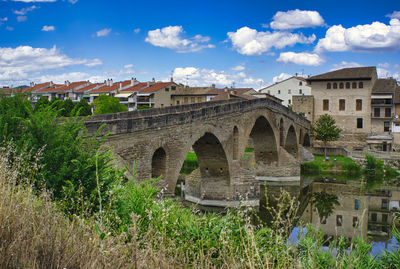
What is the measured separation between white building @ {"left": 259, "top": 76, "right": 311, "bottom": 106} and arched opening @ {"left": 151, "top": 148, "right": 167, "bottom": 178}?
50.7 meters

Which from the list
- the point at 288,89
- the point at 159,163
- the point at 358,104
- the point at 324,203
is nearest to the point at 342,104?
the point at 358,104

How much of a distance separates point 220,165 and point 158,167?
7.78m

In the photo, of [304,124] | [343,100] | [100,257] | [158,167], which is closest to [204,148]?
[158,167]

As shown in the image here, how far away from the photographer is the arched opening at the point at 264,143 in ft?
98.4

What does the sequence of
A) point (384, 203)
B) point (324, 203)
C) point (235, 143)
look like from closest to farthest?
point (235, 143), point (384, 203), point (324, 203)

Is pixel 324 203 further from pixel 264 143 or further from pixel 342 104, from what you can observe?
pixel 342 104

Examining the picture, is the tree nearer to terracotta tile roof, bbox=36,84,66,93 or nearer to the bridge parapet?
the bridge parapet

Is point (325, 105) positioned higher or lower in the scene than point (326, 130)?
→ higher

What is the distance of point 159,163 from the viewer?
15289 mm

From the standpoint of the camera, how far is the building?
41812 millimetres

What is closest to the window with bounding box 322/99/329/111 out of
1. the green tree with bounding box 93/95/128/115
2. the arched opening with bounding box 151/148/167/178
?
the green tree with bounding box 93/95/128/115

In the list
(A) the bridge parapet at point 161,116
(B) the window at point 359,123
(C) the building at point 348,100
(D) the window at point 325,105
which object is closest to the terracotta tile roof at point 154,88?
(C) the building at point 348,100

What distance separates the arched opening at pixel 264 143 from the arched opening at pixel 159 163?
1525 cm

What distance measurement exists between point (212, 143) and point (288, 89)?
1814 inches
